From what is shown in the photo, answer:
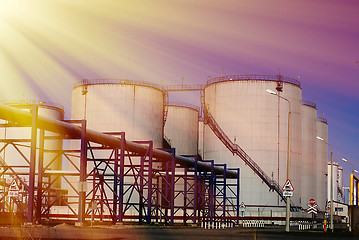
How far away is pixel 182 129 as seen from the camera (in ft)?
293

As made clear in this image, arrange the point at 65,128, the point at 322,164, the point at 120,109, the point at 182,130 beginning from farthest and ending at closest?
the point at 322,164
the point at 182,130
the point at 120,109
the point at 65,128

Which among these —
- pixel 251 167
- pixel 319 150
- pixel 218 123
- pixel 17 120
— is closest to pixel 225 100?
pixel 218 123

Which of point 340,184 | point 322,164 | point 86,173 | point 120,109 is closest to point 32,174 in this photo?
point 86,173

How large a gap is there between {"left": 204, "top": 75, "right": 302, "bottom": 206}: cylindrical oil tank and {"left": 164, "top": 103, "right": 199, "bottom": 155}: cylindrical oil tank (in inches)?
333

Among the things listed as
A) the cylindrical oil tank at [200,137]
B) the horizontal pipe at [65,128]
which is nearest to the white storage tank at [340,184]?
the cylindrical oil tank at [200,137]

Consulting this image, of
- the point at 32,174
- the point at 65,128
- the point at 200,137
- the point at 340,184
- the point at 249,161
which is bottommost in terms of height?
the point at 32,174

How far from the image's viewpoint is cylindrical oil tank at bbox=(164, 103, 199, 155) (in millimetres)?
88250

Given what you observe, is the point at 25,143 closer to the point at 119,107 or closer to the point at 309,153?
the point at 119,107

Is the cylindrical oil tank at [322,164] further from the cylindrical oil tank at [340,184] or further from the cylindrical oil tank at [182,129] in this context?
the cylindrical oil tank at [340,184]

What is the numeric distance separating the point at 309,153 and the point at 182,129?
65.6ft

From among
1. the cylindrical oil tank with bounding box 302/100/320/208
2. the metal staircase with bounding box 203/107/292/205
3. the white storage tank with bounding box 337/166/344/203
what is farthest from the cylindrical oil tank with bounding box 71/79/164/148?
the white storage tank with bounding box 337/166/344/203

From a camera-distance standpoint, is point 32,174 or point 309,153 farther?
point 309,153

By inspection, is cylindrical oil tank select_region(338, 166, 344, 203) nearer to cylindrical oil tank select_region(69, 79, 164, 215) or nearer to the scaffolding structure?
the scaffolding structure

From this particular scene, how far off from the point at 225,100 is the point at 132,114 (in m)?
15.0
